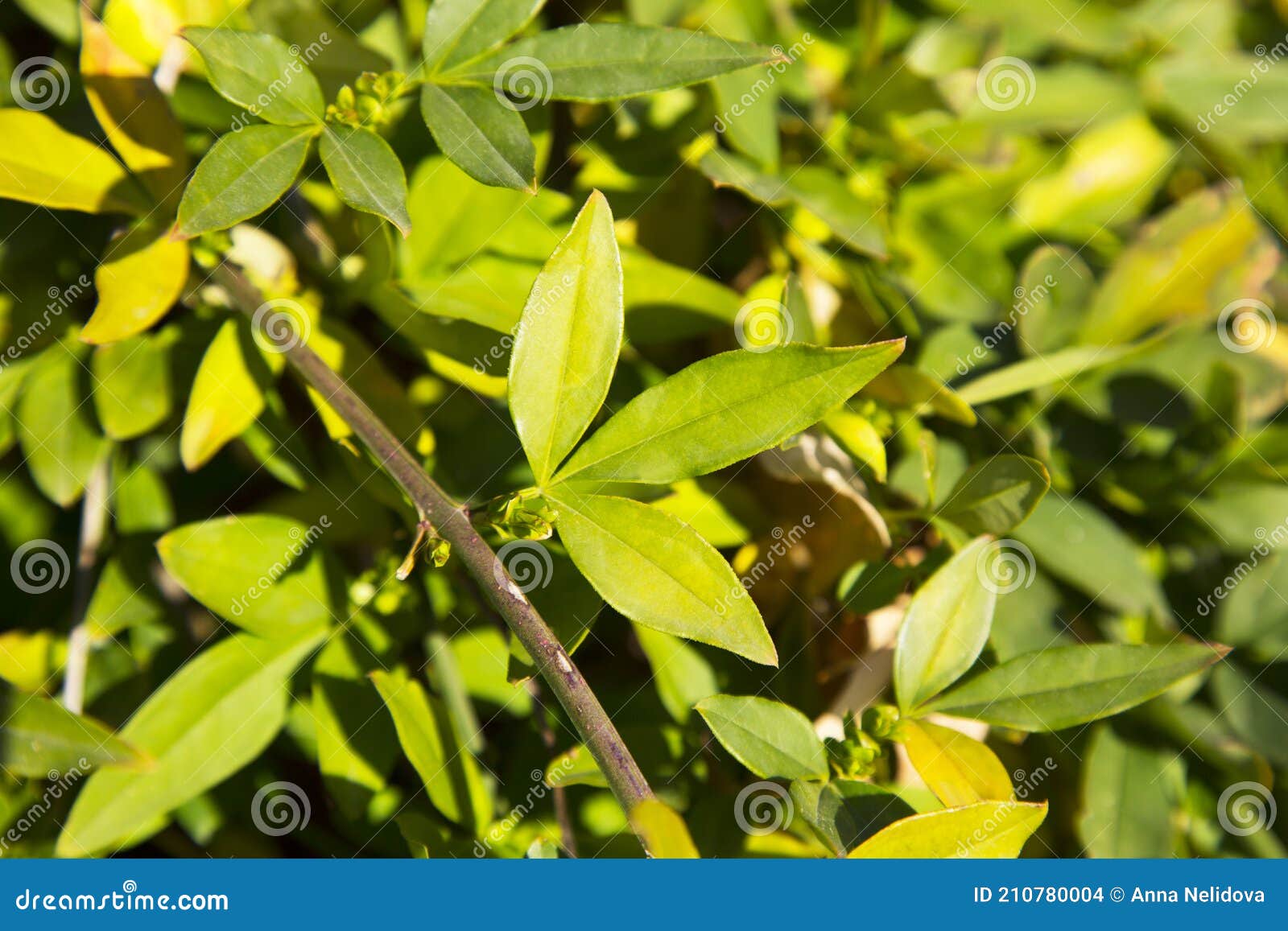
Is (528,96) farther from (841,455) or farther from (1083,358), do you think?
(1083,358)

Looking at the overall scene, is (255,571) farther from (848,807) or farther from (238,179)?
(848,807)

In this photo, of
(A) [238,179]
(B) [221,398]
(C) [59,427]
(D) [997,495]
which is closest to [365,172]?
(A) [238,179]

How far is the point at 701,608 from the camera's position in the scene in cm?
94

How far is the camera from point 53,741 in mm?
1054

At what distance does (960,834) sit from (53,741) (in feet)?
3.02

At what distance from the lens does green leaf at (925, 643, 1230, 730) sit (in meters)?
1.13

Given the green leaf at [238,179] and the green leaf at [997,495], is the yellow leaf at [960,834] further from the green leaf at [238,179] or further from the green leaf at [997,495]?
the green leaf at [238,179]

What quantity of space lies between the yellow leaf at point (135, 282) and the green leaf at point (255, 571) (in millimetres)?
246

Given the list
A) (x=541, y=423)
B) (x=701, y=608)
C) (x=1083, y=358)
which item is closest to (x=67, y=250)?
(x=541, y=423)

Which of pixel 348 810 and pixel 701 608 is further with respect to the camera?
pixel 348 810

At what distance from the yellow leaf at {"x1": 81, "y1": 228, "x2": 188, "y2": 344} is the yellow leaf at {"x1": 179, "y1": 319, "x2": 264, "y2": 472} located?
8 centimetres

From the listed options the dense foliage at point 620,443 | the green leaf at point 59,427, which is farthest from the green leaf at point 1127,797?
the green leaf at point 59,427

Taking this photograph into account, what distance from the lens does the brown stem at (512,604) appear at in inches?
36.6

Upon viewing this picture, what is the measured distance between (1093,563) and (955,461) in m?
0.24
